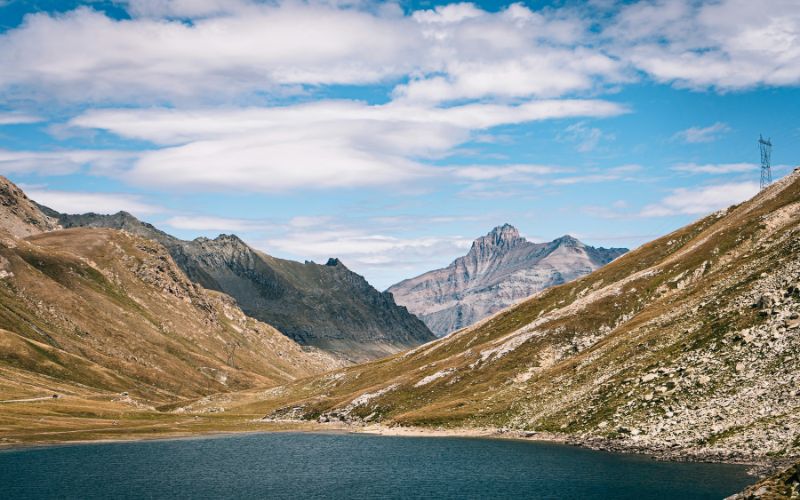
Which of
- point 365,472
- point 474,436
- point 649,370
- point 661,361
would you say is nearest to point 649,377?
point 649,370

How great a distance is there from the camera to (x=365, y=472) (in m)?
107

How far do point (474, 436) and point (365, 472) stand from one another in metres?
34.5

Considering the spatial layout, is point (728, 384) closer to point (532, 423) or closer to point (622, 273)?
point (532, 423)

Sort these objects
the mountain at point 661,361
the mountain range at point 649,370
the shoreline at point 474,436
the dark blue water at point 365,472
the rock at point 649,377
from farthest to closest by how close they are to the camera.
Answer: the rock at point 649,377, the mountain at point 661,361, the mountain range at point 649,370, the dark blue water at point 365,472, the shoreline at point 474,436

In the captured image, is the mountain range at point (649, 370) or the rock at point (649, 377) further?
the rock at point (649, 377)

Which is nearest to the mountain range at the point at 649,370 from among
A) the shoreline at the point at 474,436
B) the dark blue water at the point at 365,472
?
the shoreline at the point at 474,436

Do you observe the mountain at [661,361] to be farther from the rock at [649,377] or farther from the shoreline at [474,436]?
the shoreline at [474,436]

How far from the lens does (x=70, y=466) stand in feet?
398

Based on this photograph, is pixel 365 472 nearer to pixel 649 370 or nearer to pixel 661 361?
pixel 649 370

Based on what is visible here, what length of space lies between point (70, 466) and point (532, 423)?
8570cm

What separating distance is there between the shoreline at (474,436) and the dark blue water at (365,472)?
81.5 inches

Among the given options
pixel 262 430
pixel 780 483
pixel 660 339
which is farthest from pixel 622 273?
pixel 780 483

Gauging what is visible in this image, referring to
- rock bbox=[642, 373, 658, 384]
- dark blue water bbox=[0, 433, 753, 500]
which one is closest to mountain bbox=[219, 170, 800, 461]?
rock bbox=[642, 373, 658, 384]

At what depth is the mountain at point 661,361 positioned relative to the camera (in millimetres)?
93938
